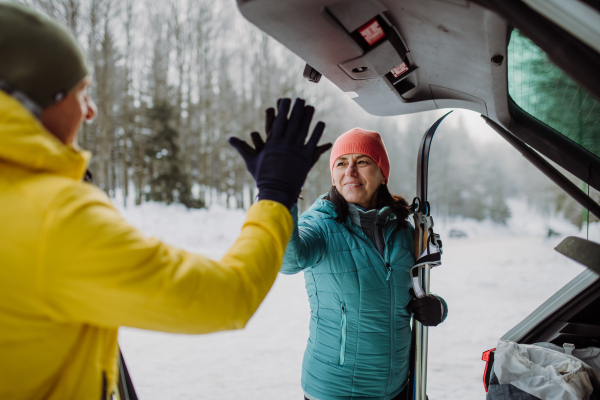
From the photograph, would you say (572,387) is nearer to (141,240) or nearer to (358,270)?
(358,270)


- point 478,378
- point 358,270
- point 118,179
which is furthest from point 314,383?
point 118,179

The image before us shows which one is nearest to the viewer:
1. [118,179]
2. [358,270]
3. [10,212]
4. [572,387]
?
[10,212]

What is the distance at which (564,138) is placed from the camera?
4.89 feet

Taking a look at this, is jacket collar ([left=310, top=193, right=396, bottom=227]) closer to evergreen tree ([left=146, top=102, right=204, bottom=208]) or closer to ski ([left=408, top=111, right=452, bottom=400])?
ski ([left=408, top=111, right=452, bottom=400])

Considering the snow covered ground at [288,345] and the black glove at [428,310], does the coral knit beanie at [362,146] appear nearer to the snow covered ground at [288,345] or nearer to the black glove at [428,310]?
the black glove at [428,310]

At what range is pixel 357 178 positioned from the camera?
6.17 ft

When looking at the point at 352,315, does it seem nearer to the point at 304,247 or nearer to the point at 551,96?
the point at 304,247

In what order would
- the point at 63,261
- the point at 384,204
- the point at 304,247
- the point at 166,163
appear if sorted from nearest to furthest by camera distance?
the point at 63,261
the point at 304,247
the point at 384,204
the point at 166,163

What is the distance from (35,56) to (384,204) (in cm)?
167

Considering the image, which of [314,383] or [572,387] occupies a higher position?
[572,387]

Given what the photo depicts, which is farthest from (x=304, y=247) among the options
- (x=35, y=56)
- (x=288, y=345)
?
(x=288, y=345)

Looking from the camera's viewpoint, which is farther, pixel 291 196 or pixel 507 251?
pixel 507 251

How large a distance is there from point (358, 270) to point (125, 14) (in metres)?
15.8

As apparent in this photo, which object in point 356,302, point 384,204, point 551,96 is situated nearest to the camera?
point 551,96
